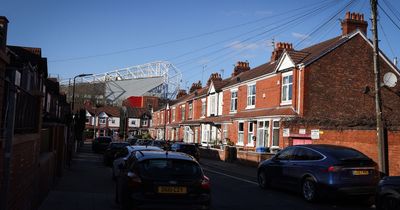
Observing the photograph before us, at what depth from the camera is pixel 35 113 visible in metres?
8.88

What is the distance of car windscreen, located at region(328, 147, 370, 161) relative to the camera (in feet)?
42.1

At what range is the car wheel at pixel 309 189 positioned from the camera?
1295 cm

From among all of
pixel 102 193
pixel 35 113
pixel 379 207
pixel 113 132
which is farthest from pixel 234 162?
pixel 113 132

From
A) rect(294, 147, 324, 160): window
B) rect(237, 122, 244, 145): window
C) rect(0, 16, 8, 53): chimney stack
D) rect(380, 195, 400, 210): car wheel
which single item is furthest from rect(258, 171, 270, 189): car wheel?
rect(237, 122, 244, 145): window

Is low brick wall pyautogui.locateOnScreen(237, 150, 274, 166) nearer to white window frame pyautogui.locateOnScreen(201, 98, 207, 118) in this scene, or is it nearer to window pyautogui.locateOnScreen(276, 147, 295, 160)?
window pyautogui.locateOnScreen(276, 147, 295, 160)

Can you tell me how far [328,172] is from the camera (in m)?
12.7

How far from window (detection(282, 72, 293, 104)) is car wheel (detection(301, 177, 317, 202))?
16202 mm

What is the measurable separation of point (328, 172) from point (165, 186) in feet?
18.7

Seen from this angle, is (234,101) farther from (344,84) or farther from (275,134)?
(344,84)

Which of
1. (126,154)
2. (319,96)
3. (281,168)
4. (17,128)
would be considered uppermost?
(319,96)

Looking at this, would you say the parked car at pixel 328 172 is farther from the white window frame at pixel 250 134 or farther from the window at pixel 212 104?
the window at pixel 212 104

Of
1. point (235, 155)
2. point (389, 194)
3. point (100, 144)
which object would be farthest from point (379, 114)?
point (100, 144)

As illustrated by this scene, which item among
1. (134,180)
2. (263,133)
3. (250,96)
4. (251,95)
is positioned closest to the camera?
(134,180)

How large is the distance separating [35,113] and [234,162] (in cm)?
2439
